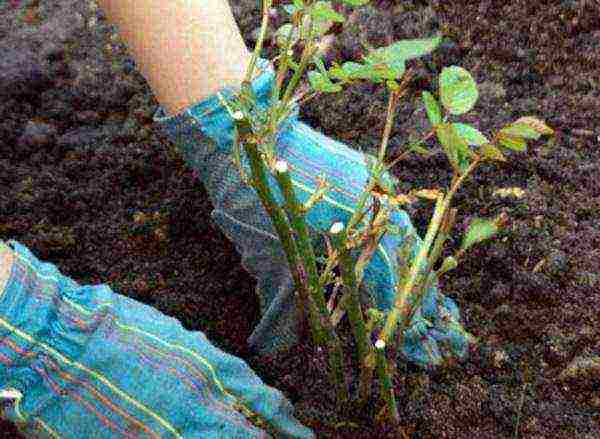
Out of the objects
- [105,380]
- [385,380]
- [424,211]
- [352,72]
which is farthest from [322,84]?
[424,211]

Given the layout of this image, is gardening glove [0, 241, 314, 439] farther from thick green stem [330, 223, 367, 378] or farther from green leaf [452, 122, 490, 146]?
green leaf [452, 122, 490, 146]

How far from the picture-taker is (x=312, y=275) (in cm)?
75

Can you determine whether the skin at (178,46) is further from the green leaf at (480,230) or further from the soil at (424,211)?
the green leaf at (480,230)

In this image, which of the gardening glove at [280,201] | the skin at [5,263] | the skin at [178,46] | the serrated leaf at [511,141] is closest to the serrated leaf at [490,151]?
the serrated leaf at [511,141]

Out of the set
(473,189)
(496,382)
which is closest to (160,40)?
(473,189)

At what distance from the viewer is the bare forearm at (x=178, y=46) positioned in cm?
103

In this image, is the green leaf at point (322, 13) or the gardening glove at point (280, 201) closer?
the green leaf at point (322, 13)

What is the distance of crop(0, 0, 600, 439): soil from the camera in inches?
36.9

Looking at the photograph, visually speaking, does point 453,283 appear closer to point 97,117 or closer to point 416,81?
point 416,81

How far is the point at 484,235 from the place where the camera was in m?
0.73

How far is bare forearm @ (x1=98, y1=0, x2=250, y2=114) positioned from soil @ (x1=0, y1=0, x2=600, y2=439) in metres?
0.28

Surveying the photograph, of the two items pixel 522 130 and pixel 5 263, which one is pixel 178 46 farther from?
pixel 522 130

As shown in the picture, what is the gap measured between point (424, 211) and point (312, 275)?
490 millimetres

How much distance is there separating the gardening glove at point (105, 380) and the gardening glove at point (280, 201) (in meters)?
0.18
